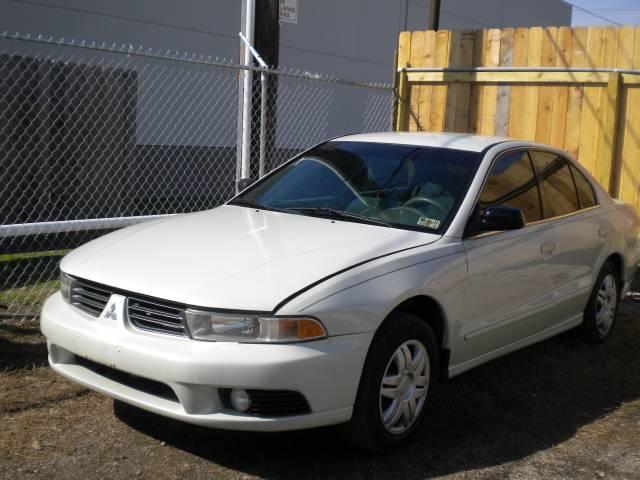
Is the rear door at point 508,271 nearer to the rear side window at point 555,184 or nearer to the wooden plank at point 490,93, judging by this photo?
the rear side window at point 555,184

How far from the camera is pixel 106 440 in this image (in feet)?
13.7

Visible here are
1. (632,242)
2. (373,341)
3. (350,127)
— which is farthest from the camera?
(350,127)

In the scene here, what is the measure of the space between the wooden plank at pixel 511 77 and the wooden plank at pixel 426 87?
110 mm

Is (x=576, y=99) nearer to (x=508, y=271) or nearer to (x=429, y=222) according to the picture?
(x=508, y=271)

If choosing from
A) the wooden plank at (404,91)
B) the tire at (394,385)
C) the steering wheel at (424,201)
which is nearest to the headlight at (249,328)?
the tire at (394,385)

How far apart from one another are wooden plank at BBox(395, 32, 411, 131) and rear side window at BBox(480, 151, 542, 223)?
4483 mm

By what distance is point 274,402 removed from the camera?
3.62 metres

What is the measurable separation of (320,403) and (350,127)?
56.9ft

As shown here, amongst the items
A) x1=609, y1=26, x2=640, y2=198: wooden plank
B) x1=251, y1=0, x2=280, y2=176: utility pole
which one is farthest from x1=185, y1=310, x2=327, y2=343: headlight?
x1=609, y1=26, x2=640, y2=198: wooden plank

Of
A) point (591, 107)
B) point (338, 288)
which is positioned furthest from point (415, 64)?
point (338, 288)

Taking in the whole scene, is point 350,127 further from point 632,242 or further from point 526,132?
point 632,242

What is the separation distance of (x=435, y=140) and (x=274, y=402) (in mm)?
2408

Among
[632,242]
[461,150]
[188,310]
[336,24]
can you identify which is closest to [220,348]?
[188,310]

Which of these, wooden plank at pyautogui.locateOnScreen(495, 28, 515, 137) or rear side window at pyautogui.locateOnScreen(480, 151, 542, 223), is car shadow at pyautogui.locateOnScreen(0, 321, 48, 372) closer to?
rear side window at pyautogui.locateOnScreen(480, 151, 542, 223)
